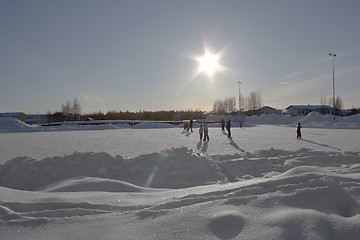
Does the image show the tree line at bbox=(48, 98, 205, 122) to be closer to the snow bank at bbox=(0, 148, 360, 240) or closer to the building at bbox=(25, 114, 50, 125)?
the building at bbox=(25, 114, 50, 125)

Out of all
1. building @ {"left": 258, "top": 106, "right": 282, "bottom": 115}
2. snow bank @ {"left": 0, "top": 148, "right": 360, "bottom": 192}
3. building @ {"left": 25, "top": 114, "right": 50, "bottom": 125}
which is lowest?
snow bank @ {"left": 0, "top": 148, "right": 360, "bottom": 192}

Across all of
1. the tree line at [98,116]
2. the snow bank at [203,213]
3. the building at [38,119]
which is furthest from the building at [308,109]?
the building at [38,119]

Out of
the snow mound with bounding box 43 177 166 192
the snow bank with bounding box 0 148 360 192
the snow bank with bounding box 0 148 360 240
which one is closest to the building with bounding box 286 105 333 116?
the snow bank with bounding box 0 148 360 192

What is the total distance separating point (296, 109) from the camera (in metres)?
75.8

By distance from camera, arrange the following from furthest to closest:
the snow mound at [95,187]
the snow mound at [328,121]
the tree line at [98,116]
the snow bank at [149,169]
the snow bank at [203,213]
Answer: the tree line at [98,116] < the snow mound at [328,121] < the snow bank at [149,169] < the snow mound at [95,187] < the snow bank at [203,213]

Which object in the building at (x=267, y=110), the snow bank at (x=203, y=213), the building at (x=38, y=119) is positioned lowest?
the snow bank at (x=203, y=213)

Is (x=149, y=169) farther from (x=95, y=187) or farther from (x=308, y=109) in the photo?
(x=308, y=109)

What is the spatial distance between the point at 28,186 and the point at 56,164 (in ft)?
3.10

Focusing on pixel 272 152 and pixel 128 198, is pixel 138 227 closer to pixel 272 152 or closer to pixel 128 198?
pixel 128 198

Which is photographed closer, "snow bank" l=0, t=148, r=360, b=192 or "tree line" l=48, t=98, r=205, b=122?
"snow bank" l=0, t=148, r=360, b=192

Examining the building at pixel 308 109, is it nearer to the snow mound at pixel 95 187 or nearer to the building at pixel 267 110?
the building at pixel 267 110

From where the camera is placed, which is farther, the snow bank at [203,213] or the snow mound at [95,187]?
the snow mound at [95,187]

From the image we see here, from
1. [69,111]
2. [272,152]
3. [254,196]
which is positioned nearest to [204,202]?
[254,196]

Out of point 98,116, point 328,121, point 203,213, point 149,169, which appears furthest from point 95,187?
point 98,116
